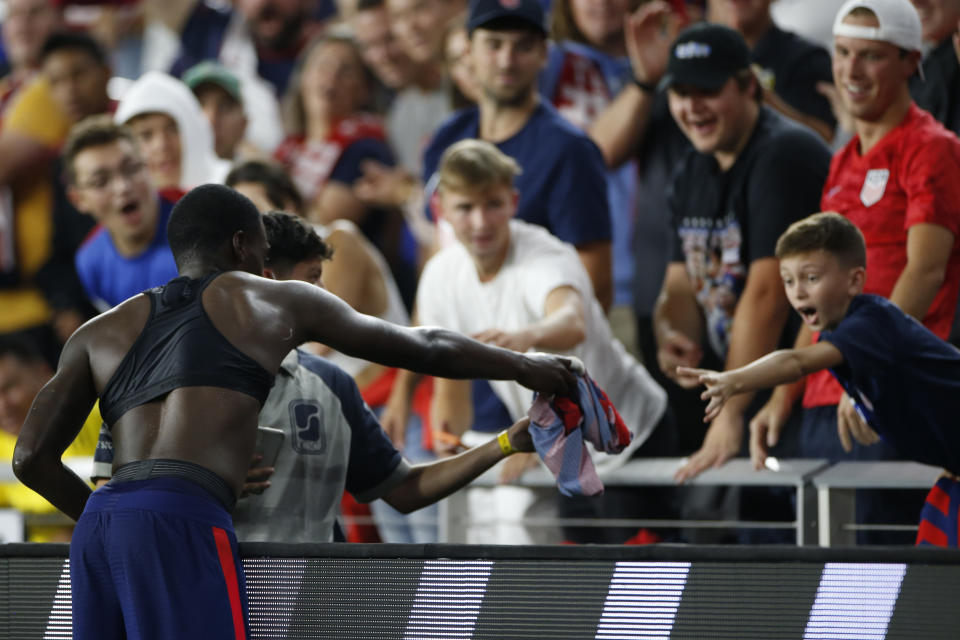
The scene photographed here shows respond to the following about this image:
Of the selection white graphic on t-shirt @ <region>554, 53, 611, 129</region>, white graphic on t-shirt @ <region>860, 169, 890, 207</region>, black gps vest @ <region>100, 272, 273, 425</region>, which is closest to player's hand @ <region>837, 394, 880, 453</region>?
white graphic on t-shirt @ <region>860, 169, 890, 207</region>

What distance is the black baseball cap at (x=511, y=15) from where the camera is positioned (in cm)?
529

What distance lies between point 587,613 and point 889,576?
59cm

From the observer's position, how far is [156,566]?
263 centimetres

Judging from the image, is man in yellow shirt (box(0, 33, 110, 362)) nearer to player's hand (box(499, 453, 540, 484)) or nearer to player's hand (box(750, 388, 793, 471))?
player's hand (box(499, 453, 540, 484))

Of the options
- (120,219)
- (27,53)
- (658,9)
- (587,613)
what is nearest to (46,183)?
(27,53)

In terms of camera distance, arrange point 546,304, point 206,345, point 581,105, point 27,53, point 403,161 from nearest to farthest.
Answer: point 206,345 → point 546,304 → point 581,105 → point 403,161 → point 27,53

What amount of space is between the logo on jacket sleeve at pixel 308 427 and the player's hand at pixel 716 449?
1.51 metres

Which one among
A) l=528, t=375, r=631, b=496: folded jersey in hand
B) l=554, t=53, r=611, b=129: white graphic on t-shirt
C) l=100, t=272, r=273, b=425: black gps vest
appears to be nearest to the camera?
l=100, t=272, r=273, b=425: black gps vest

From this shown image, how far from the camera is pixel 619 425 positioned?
3.20 m

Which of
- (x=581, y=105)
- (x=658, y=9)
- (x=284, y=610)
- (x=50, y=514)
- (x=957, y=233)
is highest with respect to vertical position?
(x=658, y=9)

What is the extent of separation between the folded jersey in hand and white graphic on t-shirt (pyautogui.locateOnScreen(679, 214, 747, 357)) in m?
1.73

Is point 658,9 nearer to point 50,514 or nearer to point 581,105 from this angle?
point 581,105

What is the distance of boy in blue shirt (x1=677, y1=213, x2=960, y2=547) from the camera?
11.4 feet

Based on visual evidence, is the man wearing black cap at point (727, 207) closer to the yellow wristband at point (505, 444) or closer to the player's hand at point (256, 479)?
the yellow wristband at point (505, 444)
